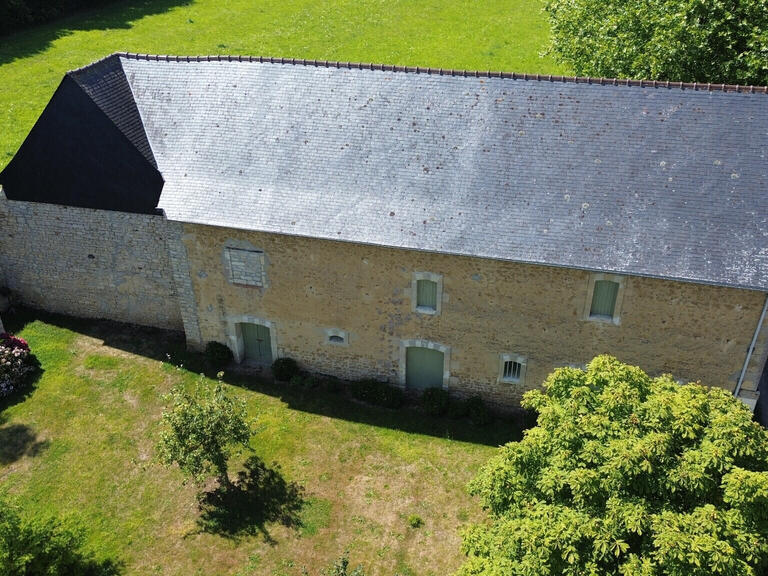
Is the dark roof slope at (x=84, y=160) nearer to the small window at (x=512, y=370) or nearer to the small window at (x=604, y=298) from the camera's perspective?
the small window at (x=512, y=370)

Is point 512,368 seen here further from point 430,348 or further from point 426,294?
point 426,294

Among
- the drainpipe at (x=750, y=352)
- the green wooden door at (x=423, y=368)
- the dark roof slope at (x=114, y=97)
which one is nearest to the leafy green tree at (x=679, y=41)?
the drainpipe at (x=750, y=352)

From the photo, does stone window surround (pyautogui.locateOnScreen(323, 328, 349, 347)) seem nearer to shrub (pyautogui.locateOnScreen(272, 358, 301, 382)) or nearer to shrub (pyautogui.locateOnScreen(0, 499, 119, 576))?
shrub (pyautogui.locateOnScreen(272, 358, 301, 382))

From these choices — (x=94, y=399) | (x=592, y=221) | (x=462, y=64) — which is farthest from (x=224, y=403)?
(x=462, y=64)

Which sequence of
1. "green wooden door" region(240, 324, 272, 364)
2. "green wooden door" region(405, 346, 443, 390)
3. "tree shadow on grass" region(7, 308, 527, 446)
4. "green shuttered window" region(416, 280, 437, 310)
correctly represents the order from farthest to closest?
"green wooden door" region(240, 324, 272, 364) → "green wooden door" region(405, 346, 443, 390) → "tree shadow on grass" region(7, 308, 527, 446) → "green shuttered window" region(416, 280, 437, 310)

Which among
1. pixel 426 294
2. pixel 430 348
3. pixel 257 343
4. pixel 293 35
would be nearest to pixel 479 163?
pixel 426 294

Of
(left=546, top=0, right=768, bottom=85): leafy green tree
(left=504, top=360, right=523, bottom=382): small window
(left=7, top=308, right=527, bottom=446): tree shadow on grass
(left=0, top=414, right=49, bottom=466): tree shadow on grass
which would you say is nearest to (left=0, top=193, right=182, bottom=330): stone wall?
(left=7, top=308, right=527, bottom=446): tree shadow on grass
